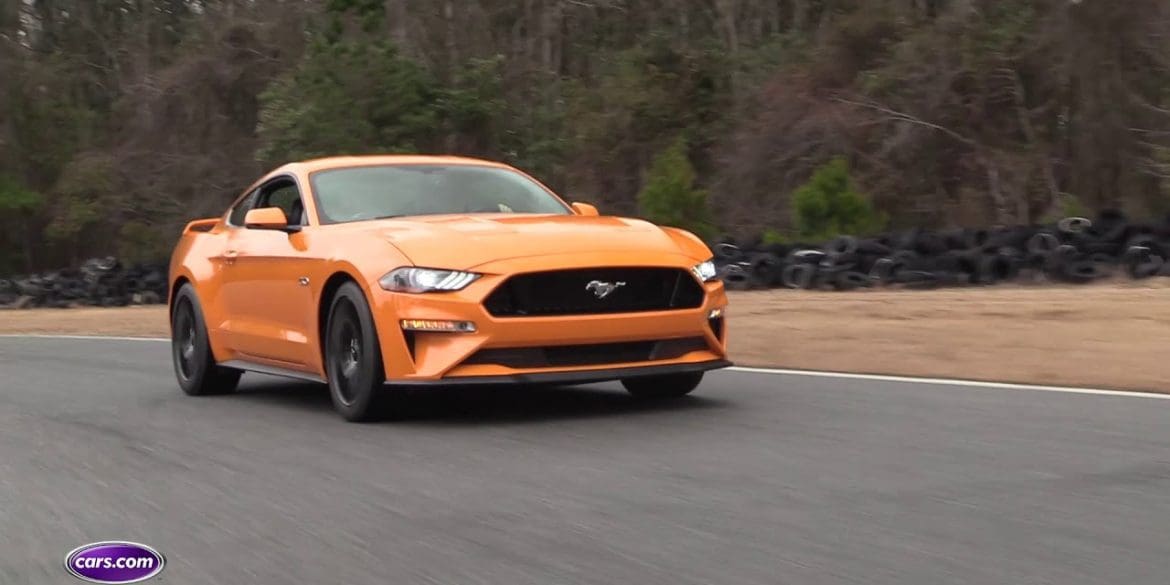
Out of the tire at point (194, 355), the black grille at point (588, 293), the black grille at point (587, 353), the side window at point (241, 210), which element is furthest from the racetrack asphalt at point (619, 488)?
the side window at point (241, 210)

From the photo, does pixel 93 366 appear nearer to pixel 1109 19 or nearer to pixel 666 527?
pixel 666 527

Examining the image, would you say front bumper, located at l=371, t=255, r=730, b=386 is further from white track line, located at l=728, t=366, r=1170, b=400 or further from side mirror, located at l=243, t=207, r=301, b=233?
white track line, located at l=728, t=366, r=1170, b=400

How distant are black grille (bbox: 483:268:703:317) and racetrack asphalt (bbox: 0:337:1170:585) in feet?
1.91

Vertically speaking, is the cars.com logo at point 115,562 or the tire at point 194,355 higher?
the cars.com logo at point 115,562

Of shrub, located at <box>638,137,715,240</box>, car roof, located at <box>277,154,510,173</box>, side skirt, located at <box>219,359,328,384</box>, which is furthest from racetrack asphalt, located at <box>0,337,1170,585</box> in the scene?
shrub, located at <box>638,137,715,240</box>

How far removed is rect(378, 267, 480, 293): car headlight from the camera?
7816 millimetres

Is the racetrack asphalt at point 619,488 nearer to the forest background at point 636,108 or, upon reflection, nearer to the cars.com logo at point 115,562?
the cars.com logo at point 115,562

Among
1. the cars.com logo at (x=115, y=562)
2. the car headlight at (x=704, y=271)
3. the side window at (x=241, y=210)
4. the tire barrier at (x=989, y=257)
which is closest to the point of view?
the cars.com logo at (x=115, y=562)

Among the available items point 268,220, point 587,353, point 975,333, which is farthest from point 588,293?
point 975,333

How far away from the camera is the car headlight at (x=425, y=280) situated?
25.6 ft

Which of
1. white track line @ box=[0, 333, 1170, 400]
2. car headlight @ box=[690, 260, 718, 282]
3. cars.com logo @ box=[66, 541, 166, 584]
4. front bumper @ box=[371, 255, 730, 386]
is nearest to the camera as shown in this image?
cars.com logo @ box=[66, 541, 166, 584]

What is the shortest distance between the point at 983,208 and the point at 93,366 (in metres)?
21.4

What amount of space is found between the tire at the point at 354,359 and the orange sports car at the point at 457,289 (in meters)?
0.01

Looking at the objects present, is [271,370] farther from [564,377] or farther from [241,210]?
[564,377]
